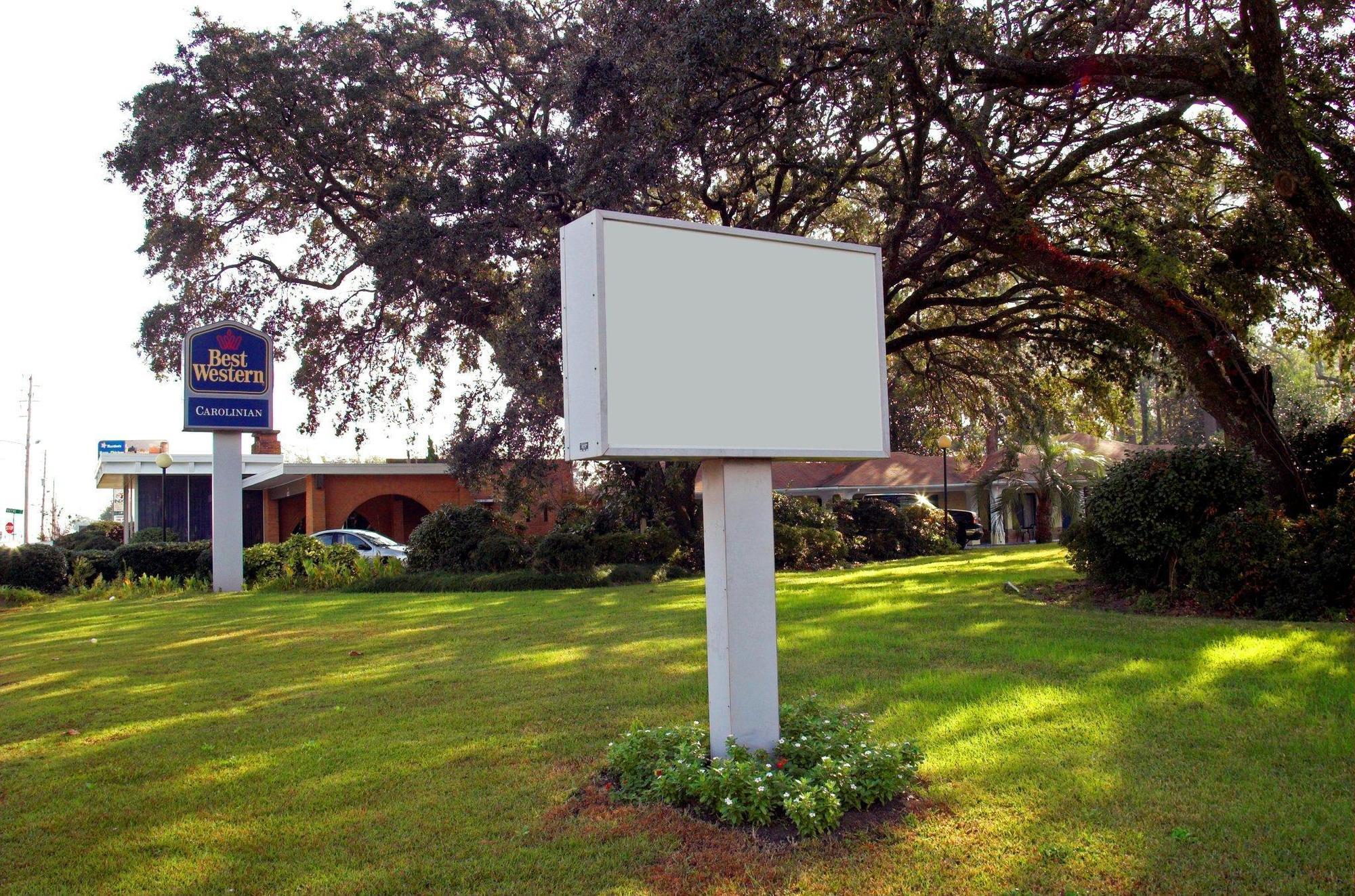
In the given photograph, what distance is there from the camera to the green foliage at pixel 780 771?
15.1ft

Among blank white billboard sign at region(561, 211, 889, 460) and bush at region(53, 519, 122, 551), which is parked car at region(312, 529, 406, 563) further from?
blank white billboard sign at region(561, 211, 889, 460)

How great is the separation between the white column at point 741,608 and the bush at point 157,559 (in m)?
22.2

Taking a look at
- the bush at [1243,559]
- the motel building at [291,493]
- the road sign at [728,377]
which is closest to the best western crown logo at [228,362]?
the motel building at [291,493]

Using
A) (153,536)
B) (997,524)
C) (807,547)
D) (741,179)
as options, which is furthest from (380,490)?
(997,524)

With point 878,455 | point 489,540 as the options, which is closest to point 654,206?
point 489,540

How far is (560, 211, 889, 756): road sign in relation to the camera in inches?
187

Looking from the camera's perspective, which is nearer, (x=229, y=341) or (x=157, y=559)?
(x=229, y=341)

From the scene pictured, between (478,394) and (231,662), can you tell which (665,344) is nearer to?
(231,662)

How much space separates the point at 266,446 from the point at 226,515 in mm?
21118

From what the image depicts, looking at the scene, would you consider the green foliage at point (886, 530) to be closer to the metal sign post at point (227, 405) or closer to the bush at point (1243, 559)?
the bush at point (1243, 559)

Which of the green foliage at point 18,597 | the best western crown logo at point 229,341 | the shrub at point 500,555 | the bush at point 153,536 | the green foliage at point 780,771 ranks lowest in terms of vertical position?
the green foliage at point 18,597

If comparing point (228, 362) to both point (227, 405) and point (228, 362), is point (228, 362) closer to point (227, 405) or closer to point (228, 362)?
point (228, 362)

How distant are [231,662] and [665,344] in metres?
7.54

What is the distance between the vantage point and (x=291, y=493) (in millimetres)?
38656
